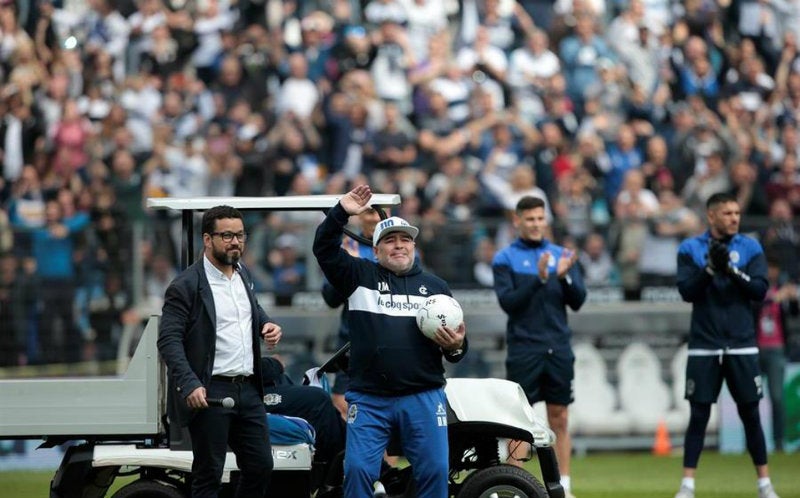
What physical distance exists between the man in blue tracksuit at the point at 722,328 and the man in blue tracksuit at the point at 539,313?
90 cm

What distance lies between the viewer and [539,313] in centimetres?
1179

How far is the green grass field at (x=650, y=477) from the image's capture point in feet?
41.2

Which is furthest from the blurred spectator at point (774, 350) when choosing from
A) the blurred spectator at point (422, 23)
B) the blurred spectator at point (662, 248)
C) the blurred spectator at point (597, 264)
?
the blurred spectator at point (422, 23)

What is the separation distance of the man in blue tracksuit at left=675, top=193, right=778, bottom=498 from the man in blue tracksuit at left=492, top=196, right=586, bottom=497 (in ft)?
2.96

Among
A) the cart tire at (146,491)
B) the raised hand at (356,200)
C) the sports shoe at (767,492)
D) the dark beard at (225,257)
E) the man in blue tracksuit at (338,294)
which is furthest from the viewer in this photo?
the sports shoe at (767,492)

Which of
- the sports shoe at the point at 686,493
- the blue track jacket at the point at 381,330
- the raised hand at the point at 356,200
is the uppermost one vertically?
the raised hand at the point at 356,200

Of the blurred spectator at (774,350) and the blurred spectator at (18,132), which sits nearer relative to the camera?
the blurred spectator at (774,350)

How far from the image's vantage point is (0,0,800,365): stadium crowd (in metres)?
16.9

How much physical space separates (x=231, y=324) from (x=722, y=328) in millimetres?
4425

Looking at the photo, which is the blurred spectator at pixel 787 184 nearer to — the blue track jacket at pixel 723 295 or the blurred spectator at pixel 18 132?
the blue track jacket at pixel 723 295

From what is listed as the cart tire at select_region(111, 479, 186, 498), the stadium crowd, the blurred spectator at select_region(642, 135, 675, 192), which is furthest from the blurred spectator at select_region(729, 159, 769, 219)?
the cart tire at select_region(111, 479, 186, 498)

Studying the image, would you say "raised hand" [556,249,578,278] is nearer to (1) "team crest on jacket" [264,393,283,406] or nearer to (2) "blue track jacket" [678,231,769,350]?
(2) "blue track jacket" [678,231,769,350]

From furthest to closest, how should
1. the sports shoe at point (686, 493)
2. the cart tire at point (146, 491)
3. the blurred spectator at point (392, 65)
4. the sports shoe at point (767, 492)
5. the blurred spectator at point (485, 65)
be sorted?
1. the blurred spectator at point (485, 65)
2. the blurred spectator at point (392, 65)
3. the sports shoe at point (686, 493)
4. the sports shoe at point (767, 492)
5. the cart tire at point (146, 491)

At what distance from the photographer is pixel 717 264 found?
11.4 meters
